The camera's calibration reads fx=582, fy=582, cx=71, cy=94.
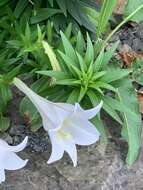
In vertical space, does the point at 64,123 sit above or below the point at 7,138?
above

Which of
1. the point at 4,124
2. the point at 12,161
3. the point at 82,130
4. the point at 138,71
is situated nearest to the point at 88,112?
the point at 82,130

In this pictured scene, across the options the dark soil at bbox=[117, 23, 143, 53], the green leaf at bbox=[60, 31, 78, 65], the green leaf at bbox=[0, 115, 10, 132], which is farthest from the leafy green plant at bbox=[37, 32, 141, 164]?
the dark soil at bbox=[117, 23, 143, 53]

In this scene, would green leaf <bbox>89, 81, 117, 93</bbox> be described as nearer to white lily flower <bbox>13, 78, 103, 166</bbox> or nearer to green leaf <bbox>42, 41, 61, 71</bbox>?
green leaf <bbox>42, 41, 61, 71</bbox>

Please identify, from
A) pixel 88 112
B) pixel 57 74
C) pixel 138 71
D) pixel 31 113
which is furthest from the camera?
pixel 138 71

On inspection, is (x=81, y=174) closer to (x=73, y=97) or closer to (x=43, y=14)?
(x=73, y=97)

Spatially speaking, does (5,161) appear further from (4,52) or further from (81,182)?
(4,52)

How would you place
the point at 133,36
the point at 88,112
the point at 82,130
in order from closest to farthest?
the point at 88,112
the point at 82,130
the point at 133,36

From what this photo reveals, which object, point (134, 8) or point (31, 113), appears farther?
point (134, 8)

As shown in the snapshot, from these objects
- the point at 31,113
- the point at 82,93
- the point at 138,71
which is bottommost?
the point at 31,113

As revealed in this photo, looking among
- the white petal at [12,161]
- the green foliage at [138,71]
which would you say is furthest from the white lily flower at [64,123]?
the green foliage at [138,71]
